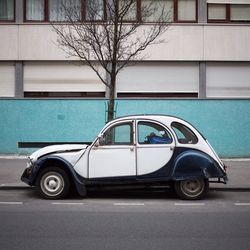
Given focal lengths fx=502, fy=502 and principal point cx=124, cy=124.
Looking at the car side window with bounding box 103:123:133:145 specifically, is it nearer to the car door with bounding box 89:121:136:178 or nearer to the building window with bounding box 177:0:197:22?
A: the car door with bounding box 89:121:136:178

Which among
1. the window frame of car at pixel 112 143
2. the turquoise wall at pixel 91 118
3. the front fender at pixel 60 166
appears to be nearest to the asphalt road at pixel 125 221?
the front fender at pixel 60 166

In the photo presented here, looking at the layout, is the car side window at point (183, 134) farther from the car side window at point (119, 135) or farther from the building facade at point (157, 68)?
the building facade at point (157, 68)

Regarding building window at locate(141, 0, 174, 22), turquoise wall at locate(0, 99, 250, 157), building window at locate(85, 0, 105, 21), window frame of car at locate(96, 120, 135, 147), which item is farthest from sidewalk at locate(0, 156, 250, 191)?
building window at locate(141, 0, 174, 22)

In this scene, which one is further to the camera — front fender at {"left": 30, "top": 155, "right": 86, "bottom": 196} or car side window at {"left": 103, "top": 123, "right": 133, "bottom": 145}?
car side window at {"left": 103, "top": 123, "right": 133, "bottom": 145}

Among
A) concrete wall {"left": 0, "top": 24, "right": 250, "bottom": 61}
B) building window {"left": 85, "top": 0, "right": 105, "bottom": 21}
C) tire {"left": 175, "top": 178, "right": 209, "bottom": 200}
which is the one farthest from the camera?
concrete wall {"left": 0, "top": 24, "right": 250, "bottom": 61}

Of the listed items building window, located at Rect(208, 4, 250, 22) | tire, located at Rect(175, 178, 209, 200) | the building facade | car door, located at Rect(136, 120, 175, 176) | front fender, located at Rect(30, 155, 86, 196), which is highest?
building window, located at Rect(208, 4, 250, 22)

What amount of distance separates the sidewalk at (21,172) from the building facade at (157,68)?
4.81 feet

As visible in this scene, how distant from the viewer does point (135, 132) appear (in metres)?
10.8

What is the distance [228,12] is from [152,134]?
10.3 meters

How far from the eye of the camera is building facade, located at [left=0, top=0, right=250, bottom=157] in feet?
62.6

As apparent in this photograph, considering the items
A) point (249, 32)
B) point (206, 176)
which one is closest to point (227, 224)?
point (206, 176)

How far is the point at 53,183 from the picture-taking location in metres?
10.8

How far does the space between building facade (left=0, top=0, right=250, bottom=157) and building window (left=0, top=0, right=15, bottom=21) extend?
4.0 inches

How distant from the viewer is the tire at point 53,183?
425 inches
